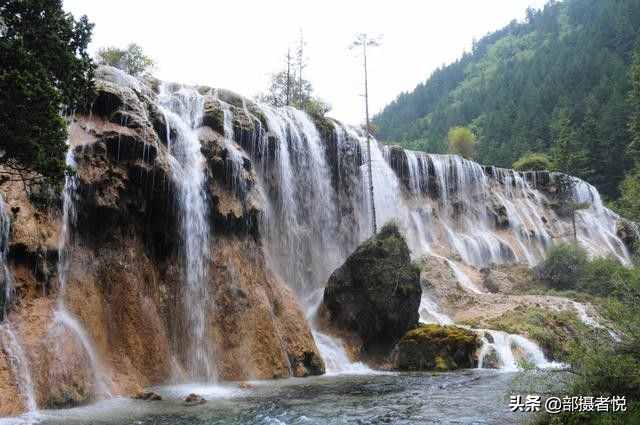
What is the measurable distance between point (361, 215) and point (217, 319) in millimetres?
15710

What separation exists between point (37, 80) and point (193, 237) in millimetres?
9982

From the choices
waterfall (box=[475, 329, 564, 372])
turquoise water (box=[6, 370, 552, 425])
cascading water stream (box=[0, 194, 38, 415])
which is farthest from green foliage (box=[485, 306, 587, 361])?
cascading water stream (box=[0, 194, 38, 415])

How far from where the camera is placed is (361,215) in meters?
32.9

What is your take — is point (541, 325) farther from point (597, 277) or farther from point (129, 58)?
point (129, 58)

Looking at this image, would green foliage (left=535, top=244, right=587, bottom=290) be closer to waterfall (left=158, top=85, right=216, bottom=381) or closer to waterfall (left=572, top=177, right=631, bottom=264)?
waterfall (left=572, top=177, right=631, bottom=264)

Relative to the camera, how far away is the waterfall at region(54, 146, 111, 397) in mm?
14359

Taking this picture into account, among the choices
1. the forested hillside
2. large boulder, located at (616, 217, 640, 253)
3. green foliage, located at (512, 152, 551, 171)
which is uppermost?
the forested hillside

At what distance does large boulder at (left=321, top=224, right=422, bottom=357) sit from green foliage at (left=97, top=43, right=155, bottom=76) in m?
26.1

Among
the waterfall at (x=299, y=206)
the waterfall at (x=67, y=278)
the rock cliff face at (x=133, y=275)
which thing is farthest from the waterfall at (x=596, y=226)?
the waterfall at (x=67, y=278)

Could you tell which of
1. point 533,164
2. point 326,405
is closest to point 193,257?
point 326,405

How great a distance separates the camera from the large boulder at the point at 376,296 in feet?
72.8

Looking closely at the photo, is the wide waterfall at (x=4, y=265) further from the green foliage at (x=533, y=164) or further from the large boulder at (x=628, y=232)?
the green foliage at (x=533, y=164)

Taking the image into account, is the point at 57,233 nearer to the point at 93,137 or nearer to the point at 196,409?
the point at 93,137

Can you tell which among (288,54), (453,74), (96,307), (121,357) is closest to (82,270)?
(96,307)
